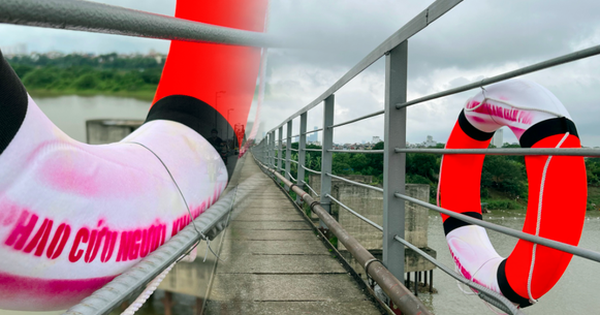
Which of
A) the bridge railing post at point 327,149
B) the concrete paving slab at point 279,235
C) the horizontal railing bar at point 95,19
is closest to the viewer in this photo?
the horizontal railing bar at point 95,19

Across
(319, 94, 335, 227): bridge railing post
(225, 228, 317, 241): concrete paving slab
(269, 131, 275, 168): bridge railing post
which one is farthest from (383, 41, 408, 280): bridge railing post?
(269, 131, 275, 168): bridge railing post

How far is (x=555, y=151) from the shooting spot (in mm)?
513

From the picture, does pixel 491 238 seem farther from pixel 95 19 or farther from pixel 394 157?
pixel 95 19

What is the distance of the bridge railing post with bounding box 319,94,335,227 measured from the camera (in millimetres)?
2102

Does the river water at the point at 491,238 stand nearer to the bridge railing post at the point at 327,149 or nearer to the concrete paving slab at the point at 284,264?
the concrete paving slab at the point at 284,264

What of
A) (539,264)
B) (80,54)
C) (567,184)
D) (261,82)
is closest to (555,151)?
(567,184)

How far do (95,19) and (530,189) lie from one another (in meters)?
0.72

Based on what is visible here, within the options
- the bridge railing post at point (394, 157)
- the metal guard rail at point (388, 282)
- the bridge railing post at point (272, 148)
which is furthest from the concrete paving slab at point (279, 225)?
the bridge railing post at point (272, 148)

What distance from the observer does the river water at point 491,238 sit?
257 millimetres

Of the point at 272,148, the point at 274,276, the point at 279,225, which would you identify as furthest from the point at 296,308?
the point at 272,148

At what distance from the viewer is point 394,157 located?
103cm

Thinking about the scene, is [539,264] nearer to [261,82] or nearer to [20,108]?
[261,82]

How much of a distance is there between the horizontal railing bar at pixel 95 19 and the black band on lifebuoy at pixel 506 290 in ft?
2.50

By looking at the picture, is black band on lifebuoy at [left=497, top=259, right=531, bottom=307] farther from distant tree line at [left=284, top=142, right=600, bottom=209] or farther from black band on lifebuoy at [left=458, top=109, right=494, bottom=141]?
black band on lifebuoy at [left=458, top=109, right=494, bottom=141]
